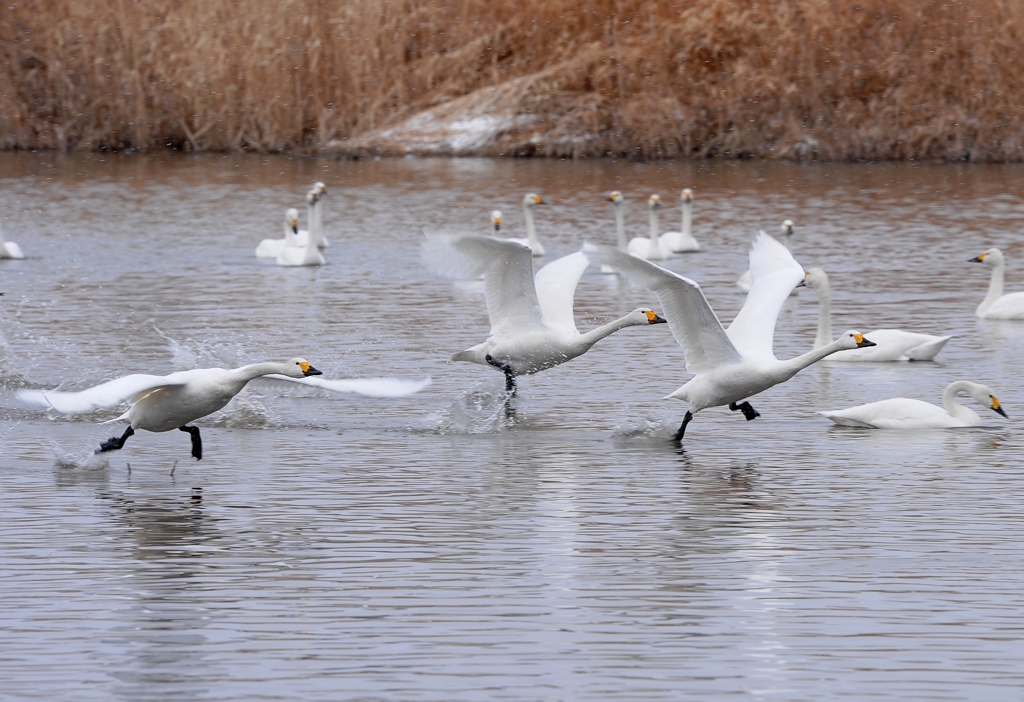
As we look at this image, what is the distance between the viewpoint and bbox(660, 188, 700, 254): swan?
842 inches

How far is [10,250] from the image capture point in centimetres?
2055

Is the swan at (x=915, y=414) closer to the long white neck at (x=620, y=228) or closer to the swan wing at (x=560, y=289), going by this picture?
the swan wing at (x=560, y=289)

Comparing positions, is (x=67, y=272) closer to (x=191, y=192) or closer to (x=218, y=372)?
(x=191, y=192)

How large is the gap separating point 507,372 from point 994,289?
235 inches

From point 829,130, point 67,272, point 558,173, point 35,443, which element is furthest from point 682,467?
point 829,130

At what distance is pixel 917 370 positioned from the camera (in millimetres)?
13234

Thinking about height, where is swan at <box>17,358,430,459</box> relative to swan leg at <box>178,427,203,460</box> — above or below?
above

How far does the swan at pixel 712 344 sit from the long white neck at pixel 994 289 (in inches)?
219

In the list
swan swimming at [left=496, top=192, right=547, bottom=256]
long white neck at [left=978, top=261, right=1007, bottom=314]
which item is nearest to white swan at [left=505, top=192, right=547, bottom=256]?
swan swimming at [left=496, top=192, right=547, bottom=256]

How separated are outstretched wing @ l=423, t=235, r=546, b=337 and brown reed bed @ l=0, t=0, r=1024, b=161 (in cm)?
2129

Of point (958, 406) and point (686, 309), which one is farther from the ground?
point (686, 309)

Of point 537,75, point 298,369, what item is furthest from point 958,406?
point 537,75

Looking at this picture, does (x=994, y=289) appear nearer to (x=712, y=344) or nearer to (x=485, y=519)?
(x=712, y=344)

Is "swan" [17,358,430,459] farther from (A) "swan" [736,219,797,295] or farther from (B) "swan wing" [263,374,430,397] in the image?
(A) "swan" [736,219,797,295]
